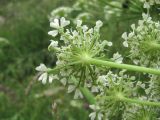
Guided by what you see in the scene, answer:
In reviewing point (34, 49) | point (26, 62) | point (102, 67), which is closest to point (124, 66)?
point (102, 67)

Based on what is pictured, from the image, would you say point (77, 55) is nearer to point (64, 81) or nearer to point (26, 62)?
point (64, 81)

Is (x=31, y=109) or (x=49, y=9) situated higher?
(x=49, y=9)

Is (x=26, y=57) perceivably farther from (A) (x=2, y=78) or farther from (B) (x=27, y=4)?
(B) (x=27, y=4)

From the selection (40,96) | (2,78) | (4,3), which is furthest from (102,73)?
(4,3)

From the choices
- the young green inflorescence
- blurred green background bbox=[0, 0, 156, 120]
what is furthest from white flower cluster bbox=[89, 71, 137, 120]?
blurred green background bbox=[0, 0, 156, 120]

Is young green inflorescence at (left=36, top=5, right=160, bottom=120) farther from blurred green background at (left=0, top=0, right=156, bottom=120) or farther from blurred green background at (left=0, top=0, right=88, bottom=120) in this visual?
blurred green background at (left=0, top=0, right=88, bottom=120)

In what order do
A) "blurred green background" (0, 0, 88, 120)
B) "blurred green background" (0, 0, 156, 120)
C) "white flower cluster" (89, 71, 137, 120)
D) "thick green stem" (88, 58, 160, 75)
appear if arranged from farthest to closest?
"blurred green background" (0, 0, 88, 120) < "blurred green background" (0, 0, 156, 120) < "white flower cluster" (89, 71, 137, 120) < "thick green stem" (88, 58, 160, 75)
